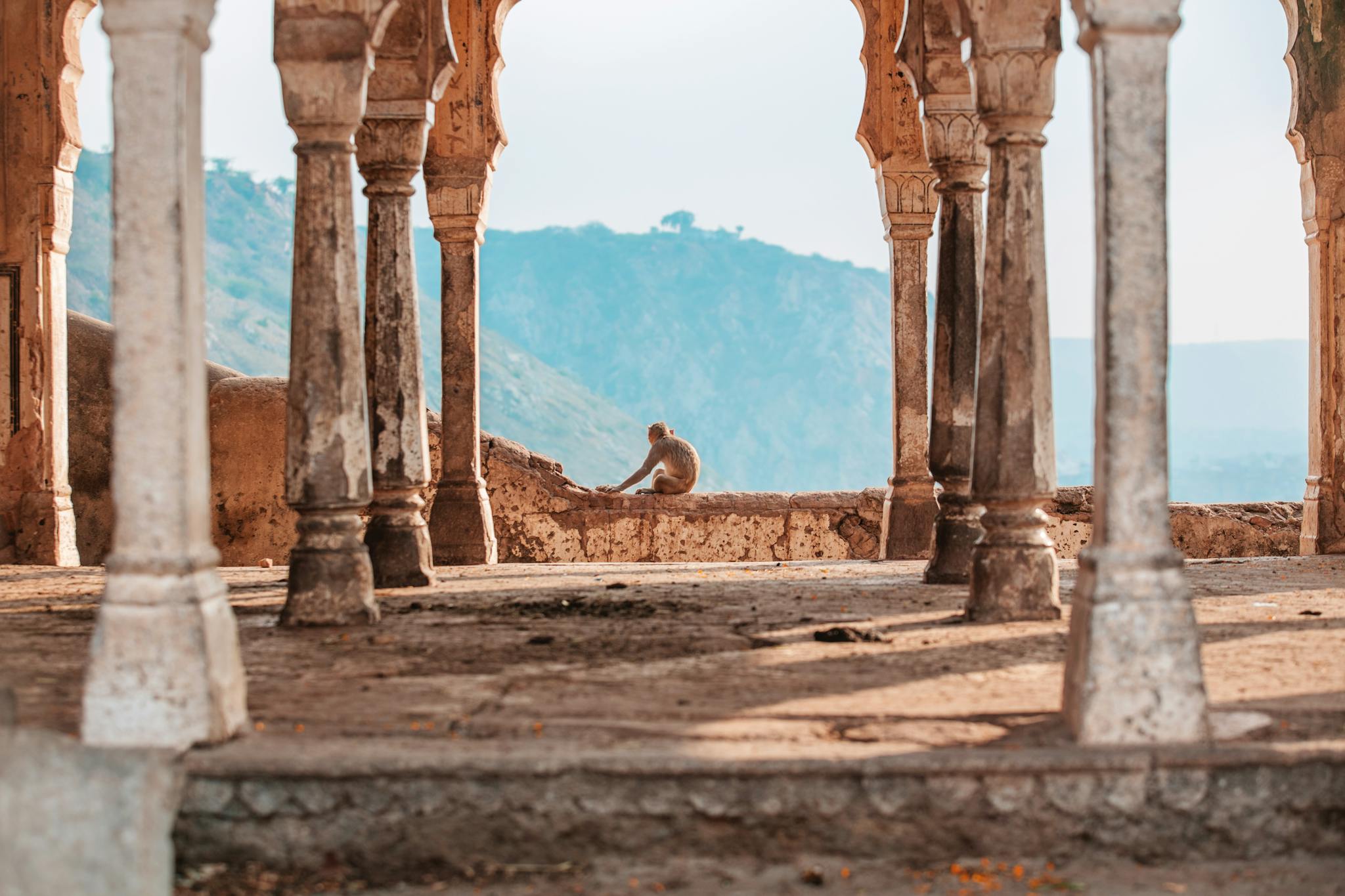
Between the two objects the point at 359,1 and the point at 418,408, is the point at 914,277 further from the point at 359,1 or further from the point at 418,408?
the point at 359,1

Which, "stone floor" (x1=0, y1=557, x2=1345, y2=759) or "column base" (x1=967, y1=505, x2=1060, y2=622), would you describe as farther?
"column base" (x1=967, y1=505, x2=1060, y2=622)

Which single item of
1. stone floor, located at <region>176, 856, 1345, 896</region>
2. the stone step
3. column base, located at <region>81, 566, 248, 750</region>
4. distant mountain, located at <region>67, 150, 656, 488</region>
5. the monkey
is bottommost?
stone floor, located at <region>176, 856, 1345, 896</region>

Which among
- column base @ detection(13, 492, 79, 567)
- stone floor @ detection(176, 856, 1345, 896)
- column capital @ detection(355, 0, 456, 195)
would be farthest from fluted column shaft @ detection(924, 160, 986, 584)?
column base @ detection(13, 492, 79, 567)

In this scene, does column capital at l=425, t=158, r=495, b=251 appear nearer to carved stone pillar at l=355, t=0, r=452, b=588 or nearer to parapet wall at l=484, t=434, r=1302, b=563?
carved stone pillar at l=355, t=0, r=452, b=588

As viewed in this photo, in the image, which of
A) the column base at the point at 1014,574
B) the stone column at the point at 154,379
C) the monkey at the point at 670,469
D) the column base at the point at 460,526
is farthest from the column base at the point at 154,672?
the monkey at the point at 670,469

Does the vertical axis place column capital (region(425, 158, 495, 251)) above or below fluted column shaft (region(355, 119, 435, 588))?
above

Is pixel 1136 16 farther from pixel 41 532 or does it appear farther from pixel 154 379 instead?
pixel 41 532

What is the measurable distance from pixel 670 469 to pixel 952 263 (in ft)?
19.3

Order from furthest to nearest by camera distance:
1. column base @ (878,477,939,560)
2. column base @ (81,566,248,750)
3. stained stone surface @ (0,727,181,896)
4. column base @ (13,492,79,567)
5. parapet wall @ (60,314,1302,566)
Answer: parapet wall @ (60,314,1302,566), column base @ (13,492,79,567), column base @ (878,477,939,560), column base @ (81,566,248,750), stained stone surface @ (0,727,181,896)

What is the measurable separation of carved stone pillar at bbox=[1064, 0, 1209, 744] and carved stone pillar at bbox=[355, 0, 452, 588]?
4594 mm

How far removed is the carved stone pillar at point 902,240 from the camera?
10.2 m

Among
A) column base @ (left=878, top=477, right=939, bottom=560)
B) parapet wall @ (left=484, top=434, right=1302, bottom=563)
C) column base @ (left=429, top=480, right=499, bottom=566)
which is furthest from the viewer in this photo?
parapet wall @ (left=484, top=434, right=1302, bottom=563)

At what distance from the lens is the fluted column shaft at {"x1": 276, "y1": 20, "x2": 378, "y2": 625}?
612cm

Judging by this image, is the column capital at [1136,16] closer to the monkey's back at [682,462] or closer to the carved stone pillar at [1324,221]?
the carved stone pillar at [1324,221]
